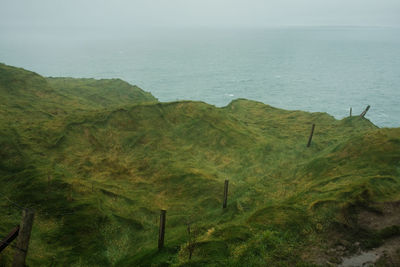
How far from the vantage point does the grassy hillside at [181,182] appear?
10539 millimetres

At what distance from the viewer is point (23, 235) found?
7.98m

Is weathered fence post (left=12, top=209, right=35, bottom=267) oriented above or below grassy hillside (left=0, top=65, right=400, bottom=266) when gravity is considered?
above

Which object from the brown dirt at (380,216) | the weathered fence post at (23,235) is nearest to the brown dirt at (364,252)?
the brown dirt at (380,216)

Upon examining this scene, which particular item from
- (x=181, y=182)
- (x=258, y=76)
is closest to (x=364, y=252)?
(x=181, y=182)

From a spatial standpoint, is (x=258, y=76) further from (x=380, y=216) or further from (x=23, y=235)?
(x=23, y=235)

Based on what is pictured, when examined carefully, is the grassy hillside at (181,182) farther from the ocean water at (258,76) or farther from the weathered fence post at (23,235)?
the ocean water at (258,76)

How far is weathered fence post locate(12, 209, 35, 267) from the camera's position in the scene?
7891mm

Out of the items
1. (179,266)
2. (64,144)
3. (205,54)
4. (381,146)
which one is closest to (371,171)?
(381,146)

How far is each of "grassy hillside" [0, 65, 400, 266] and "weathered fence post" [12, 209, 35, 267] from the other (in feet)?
5.05

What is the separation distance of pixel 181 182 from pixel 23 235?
36.8 feet

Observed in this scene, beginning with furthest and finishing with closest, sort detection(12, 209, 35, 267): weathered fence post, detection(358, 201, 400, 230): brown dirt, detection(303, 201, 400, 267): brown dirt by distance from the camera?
detection(358, 201, 400, 230): brown dirt
detection(303, 201, 400, 267): brown dirt
detection(12, 209, 35, 267): weathered fence post

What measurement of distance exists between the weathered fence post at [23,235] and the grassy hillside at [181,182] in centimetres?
154

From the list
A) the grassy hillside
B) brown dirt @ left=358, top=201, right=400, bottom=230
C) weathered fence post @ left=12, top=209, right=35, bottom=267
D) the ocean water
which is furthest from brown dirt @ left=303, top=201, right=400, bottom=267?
the ocean water

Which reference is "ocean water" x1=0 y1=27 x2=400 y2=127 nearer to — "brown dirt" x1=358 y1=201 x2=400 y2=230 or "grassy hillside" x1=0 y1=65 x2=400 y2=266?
"grassy hillside" x1=0 y1=65 x2=400 y2=266
